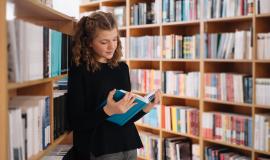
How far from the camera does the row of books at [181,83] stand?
3.52m

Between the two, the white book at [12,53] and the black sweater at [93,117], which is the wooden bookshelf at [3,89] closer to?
the white book at [12,53]

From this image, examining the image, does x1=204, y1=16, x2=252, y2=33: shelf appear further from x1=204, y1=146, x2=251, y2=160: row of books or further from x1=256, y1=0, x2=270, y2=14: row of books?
x1=204, y1=146, x2=251, y2=160: row of books

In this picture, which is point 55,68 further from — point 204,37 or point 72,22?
point 204,37

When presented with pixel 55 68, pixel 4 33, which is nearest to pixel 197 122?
pixel 55 68

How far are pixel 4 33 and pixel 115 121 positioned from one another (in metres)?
0.94

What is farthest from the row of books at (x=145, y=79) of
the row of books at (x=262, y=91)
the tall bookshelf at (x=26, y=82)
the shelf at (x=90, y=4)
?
the tall bookshelf at (x=26, y=82)

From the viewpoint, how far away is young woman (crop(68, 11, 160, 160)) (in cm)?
198

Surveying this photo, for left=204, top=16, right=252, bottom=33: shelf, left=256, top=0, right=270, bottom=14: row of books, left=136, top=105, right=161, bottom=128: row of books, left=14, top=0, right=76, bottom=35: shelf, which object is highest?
left=256, top=0, right=270, bottom=14: row of books

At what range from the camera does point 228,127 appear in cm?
324

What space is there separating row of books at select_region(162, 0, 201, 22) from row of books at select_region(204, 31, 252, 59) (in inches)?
11.1

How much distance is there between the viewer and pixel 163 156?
3.91 meters

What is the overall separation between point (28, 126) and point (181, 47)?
7.77 feet

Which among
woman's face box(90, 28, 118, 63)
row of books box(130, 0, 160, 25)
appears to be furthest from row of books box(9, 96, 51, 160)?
row of books box(130, 0, 160, 25)

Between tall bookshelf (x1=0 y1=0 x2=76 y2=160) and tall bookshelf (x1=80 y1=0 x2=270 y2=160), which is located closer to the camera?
tall bookshelf (x1=0 y1=0 x2=76 y2=160)
